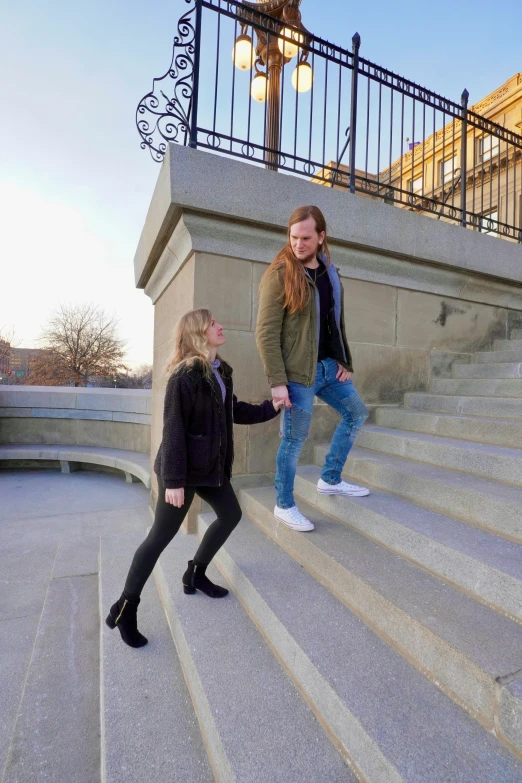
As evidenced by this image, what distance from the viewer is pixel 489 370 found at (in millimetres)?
4176

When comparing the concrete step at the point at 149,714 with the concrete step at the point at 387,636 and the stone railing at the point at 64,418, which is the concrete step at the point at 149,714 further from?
the stone railing at the point at 64,418

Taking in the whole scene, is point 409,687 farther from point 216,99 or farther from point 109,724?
point 216,99

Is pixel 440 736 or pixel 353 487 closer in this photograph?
pixel 440 736

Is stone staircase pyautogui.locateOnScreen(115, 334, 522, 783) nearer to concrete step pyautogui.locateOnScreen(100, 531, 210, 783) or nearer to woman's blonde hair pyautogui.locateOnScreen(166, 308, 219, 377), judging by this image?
concrete step pyautogui.locateOnScreen(100, 531, 210, 783)

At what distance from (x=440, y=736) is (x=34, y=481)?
260 inches

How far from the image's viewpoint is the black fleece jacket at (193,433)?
6.77 ft

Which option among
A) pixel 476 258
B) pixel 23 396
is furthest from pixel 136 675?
pixel 23 396

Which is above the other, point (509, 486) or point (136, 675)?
point (509, 486)

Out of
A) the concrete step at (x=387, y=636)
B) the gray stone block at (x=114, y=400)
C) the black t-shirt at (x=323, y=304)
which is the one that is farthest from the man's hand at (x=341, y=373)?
the gray stone block at (x=114, y=400)

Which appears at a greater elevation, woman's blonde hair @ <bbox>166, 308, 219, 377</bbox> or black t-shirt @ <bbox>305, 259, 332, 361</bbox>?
black t-shirt @ <bbox>305, 259, 332, 361</bbox>

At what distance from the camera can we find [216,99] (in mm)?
3527

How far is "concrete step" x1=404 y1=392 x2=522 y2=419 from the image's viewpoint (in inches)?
128

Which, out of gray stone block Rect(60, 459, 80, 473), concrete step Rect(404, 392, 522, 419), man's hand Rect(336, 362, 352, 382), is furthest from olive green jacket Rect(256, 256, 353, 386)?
gray stone block Rect(60, 459, 80, 473)

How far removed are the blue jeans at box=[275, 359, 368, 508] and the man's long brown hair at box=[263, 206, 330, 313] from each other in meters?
0.46
